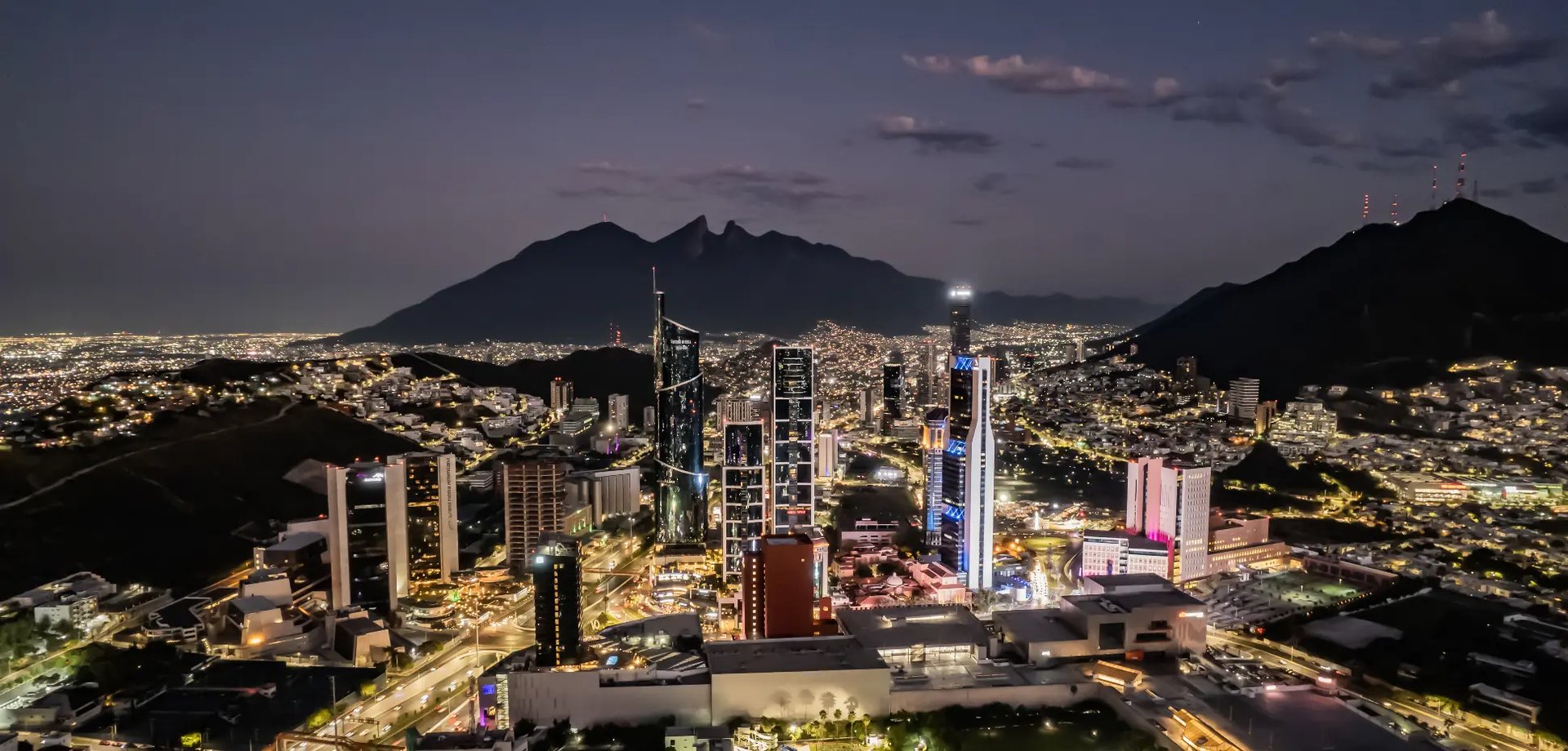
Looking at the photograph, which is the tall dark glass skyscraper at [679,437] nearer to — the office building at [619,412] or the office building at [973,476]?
the office building at [973,476]

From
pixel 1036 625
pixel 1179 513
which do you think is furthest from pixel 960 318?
pixel 1036 625

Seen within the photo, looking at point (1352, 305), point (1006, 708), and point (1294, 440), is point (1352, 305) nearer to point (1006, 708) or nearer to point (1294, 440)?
point (1294, 440)

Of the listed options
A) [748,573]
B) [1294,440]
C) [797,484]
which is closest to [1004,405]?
[1294,440]

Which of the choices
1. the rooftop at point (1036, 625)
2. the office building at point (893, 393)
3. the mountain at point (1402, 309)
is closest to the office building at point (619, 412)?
the office building at point (893, 393)

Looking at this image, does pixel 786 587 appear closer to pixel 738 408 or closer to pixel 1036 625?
pixel 1036 625

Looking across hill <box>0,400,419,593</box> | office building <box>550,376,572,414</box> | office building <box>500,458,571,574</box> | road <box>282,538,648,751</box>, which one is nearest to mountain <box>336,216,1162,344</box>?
office building <box>550,376,572,414</box>

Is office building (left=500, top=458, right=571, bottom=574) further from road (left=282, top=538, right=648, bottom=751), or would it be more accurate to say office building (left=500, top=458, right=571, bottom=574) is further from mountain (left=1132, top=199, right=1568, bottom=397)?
mountain (left=1132, top=199, right=1568, bottom=397)
